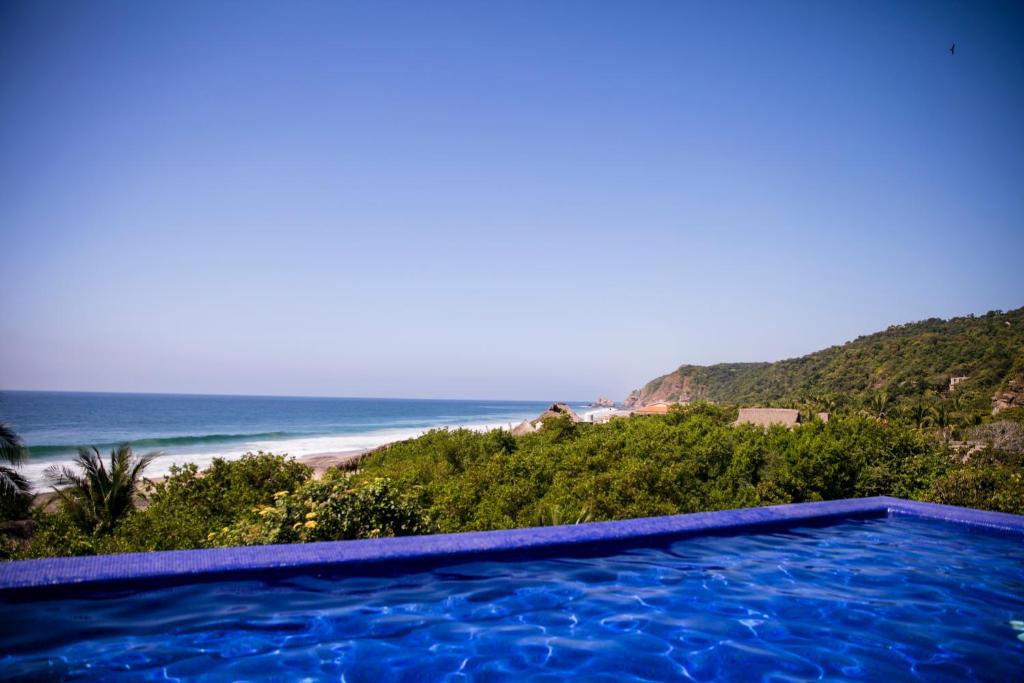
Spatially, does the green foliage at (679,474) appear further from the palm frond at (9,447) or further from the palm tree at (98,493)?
the palm frond at (9,447)

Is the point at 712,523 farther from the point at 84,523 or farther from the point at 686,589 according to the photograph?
the point at 84,523

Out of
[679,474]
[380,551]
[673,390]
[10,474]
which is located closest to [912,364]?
[679,474]

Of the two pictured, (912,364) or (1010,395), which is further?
(912,364)

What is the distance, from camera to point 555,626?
394 cm

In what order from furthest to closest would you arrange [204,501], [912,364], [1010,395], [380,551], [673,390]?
[673,390]
[912,364]
[1010,395]
[204,501]
[380,551]

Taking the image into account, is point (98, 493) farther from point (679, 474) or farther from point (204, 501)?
point (679, 474)

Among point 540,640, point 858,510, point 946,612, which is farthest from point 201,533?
point 858,510

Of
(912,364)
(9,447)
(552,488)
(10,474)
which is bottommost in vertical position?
(552,488)

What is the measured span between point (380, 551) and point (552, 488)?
3928 millimetres

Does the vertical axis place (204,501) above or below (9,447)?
below

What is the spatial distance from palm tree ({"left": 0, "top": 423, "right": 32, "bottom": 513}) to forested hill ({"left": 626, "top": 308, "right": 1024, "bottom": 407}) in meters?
47.5

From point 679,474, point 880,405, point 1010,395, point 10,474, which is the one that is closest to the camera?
point 679,474

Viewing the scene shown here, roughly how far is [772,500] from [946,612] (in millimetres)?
3855

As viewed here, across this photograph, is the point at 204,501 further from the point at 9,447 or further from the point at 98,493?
the point at 9,447
